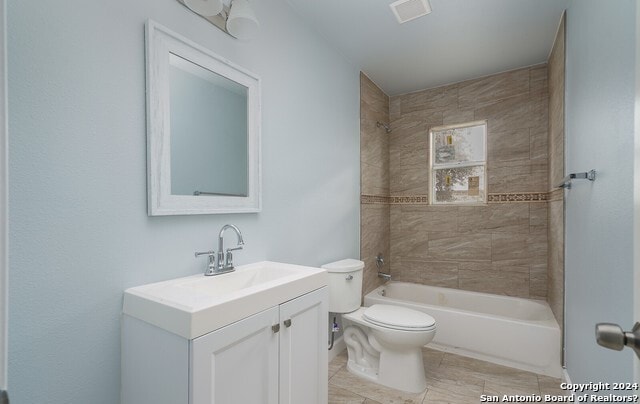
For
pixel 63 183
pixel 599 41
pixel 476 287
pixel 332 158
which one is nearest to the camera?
pixel 63 183

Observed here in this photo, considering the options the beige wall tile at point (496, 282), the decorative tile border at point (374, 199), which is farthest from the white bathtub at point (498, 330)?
the decorative tile border at point (374, 199)

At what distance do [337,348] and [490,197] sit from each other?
214cm

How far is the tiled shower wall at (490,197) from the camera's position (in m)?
2.81

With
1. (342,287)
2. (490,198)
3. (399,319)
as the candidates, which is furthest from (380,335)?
(490,198)

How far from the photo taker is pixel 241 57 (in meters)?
1.65

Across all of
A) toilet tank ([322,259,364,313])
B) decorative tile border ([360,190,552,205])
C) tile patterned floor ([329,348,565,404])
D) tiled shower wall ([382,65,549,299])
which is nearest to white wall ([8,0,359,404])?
toilet tank ([322,259,364,313])

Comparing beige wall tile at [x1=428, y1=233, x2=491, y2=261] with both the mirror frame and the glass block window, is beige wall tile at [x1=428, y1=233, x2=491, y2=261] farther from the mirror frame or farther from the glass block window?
the mirror frame

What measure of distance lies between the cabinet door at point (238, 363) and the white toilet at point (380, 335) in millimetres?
1013

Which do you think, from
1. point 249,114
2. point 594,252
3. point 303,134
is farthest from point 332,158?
point 594,252

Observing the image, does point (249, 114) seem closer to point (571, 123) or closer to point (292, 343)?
point (292, 343)

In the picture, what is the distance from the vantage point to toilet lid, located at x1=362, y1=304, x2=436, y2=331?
194cm

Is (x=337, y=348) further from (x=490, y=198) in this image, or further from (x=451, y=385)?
(x=490, y=198)

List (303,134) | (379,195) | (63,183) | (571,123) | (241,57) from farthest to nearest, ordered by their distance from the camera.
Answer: (379,195)
(303,134)
(571,123)
(241,57)
(63,183)

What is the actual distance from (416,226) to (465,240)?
0.52m
